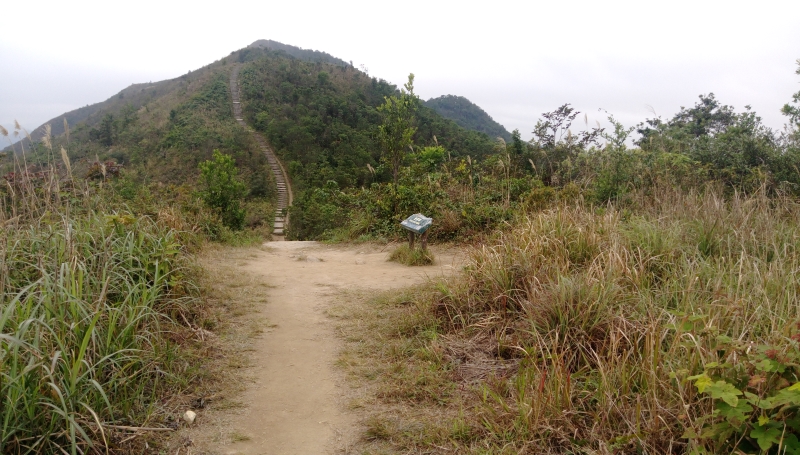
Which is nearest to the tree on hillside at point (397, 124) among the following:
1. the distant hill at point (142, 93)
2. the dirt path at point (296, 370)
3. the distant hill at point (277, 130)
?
the dirt path at point (296, 370)

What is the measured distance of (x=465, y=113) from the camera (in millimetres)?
59281

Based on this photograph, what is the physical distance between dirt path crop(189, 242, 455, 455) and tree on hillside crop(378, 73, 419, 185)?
3665 millimetres

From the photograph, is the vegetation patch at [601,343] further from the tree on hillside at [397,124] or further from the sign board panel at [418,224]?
the tree on hillside at [397,124]

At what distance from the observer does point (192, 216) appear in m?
8.82

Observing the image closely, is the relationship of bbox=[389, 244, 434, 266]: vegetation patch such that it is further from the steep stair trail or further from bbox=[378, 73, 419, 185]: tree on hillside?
the steep stair trail

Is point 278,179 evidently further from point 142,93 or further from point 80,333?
point 142,93

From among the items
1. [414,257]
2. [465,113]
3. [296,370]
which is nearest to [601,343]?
[296,370]

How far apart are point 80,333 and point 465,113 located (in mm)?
58774

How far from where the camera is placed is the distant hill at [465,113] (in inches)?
2165

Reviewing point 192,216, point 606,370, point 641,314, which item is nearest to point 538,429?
point 606,370

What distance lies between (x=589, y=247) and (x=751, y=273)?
4.18 ft

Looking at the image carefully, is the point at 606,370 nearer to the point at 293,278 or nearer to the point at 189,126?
the point at 293,278

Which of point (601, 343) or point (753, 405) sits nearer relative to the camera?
point (753, 405)

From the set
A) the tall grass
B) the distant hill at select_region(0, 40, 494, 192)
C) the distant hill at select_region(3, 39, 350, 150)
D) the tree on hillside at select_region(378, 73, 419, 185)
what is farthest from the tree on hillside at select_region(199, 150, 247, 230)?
the distant hill at select_region(3, 39, 350, 150)
